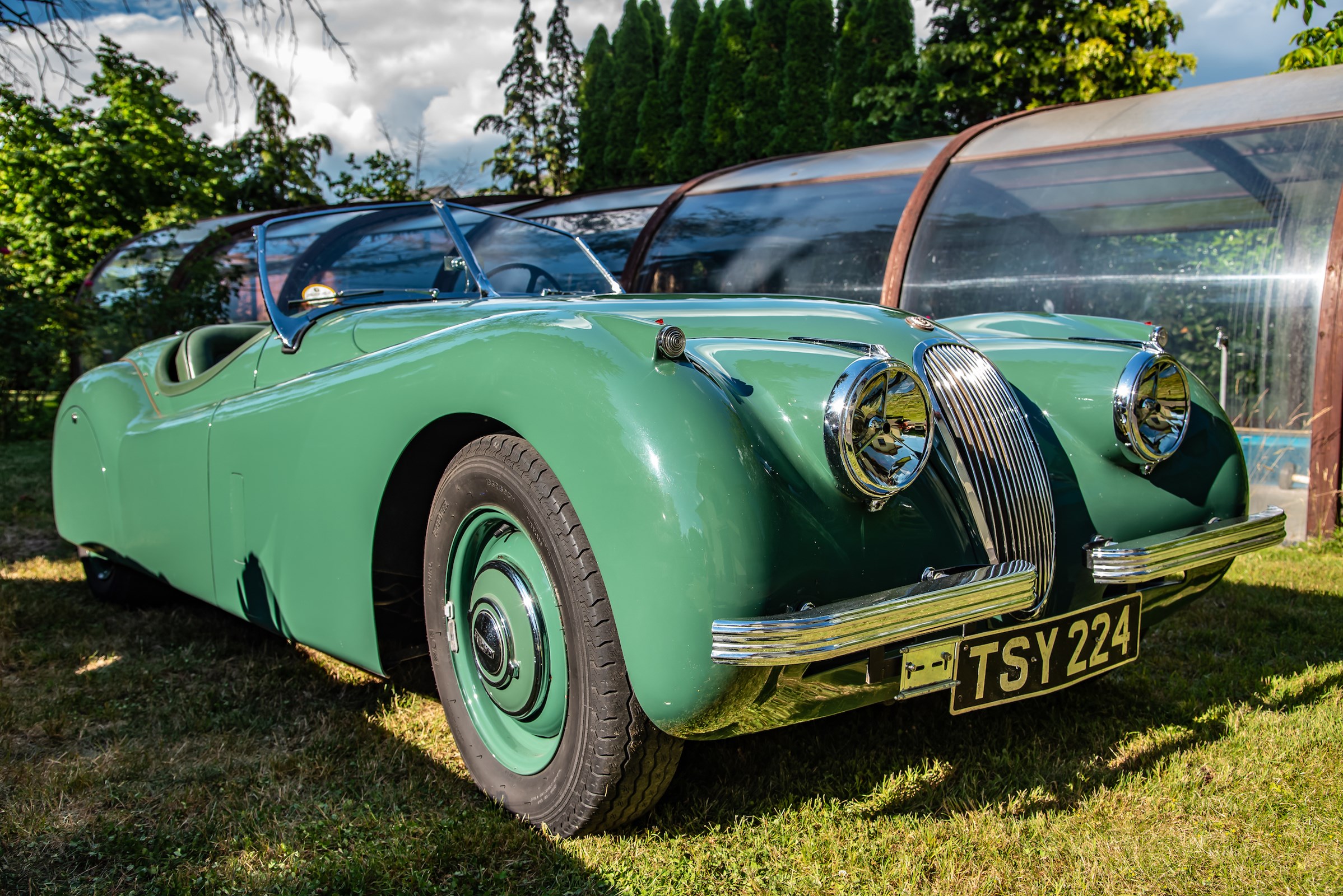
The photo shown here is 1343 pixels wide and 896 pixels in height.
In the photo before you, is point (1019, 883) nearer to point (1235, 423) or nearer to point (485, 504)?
point (485, 504)

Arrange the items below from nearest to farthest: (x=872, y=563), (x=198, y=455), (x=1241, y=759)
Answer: (x=872, y=563), (x=1241, y=759), (x=198, y=455)

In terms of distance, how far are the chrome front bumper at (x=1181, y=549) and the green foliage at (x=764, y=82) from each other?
1255cm

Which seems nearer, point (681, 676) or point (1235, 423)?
point (681, 676)

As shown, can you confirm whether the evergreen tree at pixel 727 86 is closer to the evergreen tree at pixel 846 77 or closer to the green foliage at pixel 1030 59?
the evergreen tree at pixel 846 77

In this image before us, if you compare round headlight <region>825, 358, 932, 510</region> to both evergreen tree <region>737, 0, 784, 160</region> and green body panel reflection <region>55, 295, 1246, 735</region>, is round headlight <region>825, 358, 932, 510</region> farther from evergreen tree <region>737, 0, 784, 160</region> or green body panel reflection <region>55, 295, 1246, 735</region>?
evergreen tree <region>737, 0, 784, 160</region>

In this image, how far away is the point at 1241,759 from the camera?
223cm

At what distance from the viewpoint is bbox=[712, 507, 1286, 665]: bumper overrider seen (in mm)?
1524

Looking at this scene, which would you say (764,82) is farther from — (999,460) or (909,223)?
(999,460)

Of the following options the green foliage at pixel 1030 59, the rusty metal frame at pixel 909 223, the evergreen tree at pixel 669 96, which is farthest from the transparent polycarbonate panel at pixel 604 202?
the evergreen tree at pixel 669 96

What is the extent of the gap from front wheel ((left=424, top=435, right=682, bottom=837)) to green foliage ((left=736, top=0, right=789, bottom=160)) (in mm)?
12917

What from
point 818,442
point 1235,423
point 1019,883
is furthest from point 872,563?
point 1235,423

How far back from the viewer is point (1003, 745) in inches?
93.0

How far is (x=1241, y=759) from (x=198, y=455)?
9.66 feet

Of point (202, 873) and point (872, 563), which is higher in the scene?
point (872, 563)
